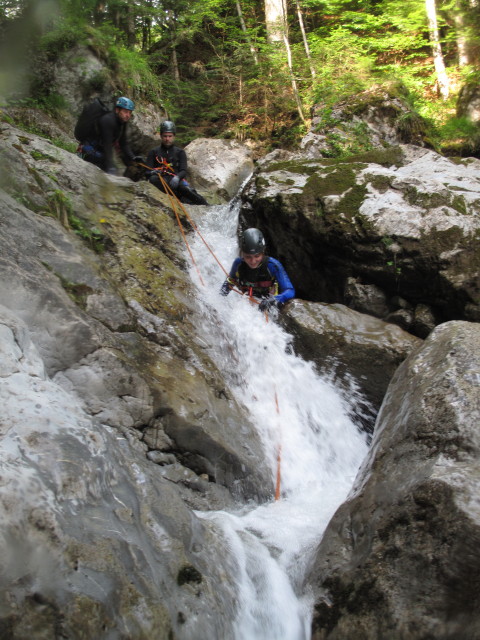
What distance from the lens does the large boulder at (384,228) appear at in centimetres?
595

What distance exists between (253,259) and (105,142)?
13.0ft

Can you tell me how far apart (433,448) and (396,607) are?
0.98 meters

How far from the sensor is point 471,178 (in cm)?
690

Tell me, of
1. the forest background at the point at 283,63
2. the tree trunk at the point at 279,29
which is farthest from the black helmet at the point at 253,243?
the tree trunk at the point at 279,29

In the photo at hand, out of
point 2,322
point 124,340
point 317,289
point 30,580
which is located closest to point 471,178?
point 317,289

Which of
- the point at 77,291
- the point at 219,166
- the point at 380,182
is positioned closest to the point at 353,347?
the point at 380,182

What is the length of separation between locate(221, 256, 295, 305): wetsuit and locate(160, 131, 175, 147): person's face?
4021 millimetres

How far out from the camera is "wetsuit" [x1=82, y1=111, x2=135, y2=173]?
785 cm

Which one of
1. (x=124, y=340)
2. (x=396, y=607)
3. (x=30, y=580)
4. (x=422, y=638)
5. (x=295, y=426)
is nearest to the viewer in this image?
(x=30, y=580)

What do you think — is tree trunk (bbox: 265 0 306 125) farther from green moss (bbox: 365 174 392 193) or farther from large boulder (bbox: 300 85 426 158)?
green moss (bbox: 365 174 392 193)

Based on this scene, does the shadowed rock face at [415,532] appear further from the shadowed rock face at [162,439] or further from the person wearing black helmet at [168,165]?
the person wearing black helmet at [168,165]

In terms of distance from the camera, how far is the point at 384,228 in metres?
6.27

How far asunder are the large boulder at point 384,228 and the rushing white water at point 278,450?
4.80 feet

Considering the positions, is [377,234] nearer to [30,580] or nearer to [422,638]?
[422,638]
